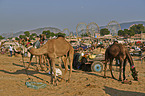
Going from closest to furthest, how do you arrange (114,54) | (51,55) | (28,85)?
(28,85) < (51,55) < (114,54)

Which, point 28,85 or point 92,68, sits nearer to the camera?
point 28,85

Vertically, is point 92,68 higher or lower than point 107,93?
higher

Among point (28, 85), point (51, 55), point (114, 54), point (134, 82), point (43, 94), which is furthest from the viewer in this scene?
point (114, 54)

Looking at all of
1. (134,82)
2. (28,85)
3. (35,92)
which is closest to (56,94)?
(35,92)

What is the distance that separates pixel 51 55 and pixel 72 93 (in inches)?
85.8

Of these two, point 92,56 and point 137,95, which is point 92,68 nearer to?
point 92,56

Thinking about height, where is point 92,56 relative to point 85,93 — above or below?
above

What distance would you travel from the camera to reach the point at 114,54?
9.09 metres

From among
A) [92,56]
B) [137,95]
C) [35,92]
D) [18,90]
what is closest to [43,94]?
[35,92]

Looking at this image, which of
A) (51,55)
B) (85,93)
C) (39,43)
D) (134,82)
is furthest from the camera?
(39,43)

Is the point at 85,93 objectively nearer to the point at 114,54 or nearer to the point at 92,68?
the point at 114,54

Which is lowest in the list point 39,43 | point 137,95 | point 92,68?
point 137,95

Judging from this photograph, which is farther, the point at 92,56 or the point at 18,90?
the point at 92,56

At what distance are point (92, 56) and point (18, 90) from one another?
22.0 feet
